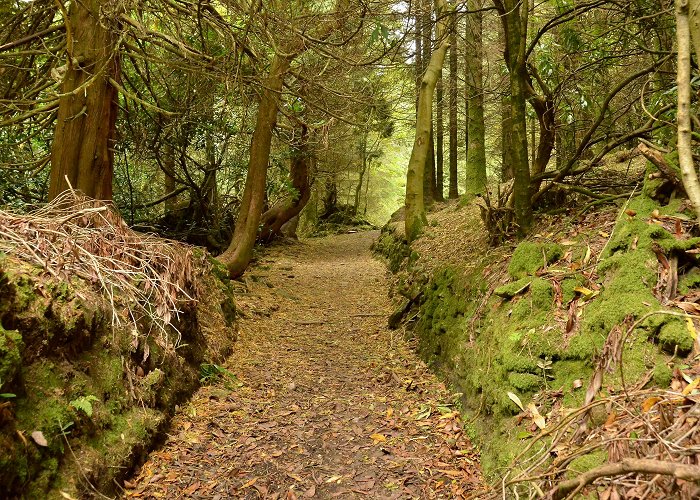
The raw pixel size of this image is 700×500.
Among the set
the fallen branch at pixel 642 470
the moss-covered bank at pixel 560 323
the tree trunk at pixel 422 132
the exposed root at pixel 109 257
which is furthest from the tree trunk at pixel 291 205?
the fallen branch at pixel 642 470

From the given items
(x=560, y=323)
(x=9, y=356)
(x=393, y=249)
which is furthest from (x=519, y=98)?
(x=393, y=249)

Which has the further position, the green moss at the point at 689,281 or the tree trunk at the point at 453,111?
the tree trunk at the point at 453,111

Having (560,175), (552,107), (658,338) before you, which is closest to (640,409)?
(658,338)

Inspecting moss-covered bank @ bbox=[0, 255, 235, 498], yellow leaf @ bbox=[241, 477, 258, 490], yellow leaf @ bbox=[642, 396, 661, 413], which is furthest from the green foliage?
yellow leaf @ bbox=[642, 396, 661, 413]

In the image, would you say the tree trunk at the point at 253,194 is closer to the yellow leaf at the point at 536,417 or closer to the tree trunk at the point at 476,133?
the tree trunk at the point at 476,133

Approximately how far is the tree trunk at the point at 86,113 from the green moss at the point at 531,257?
17.3 ft

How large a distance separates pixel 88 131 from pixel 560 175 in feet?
19.9

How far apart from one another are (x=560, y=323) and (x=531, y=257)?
3.63 ft

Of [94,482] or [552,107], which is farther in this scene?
[552,107]

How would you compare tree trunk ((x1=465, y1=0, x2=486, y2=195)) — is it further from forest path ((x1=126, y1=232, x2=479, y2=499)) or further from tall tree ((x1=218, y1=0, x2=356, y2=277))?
forest path ((x1=126, y1=232, x2=479, y2=499))

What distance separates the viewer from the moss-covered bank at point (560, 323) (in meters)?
3.00

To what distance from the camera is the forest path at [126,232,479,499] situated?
3.70m

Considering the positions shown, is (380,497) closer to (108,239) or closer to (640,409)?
(640,409)

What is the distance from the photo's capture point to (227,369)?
19.5 ft
